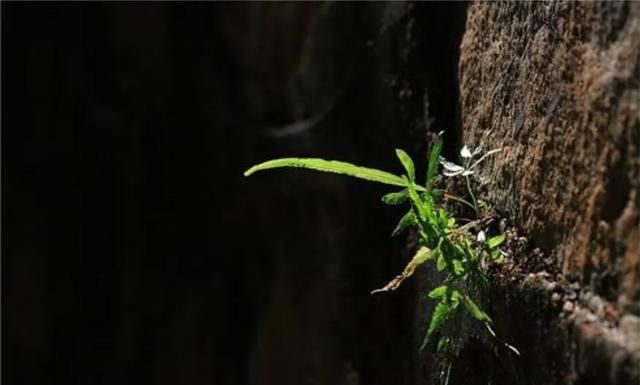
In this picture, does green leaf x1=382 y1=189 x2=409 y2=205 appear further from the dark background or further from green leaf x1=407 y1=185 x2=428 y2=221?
the dark background

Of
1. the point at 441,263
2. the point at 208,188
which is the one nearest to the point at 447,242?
the point at 441,263

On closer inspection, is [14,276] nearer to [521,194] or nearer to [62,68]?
[62,68]

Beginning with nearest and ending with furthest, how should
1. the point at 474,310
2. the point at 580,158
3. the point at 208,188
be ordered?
the point at 580,158, the point at 474,310, the point at 208,188

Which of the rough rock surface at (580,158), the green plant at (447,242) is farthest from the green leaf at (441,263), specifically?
the rough rock surface at (580,158)

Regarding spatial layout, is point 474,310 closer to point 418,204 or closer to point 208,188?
point 418,204

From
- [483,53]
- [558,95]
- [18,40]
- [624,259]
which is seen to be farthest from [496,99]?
[18,40]

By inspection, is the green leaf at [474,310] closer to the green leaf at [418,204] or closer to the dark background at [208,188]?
the green leaf at [418,204]
